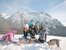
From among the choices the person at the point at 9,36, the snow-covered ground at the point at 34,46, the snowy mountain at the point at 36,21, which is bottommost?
the snow-covered ground at the point at 34,46

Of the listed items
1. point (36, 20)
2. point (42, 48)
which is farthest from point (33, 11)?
point (42, 48)

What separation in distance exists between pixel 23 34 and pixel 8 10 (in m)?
0.36

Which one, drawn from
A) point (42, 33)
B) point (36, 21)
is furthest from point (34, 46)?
point (36, 21)

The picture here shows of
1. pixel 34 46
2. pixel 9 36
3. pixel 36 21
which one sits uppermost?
pixel 36 21

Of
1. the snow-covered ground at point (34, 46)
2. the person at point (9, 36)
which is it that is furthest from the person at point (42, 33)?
the person at point (9, 36)

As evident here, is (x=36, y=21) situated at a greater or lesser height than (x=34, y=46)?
greater

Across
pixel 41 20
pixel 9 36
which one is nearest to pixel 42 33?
pixel 41 20

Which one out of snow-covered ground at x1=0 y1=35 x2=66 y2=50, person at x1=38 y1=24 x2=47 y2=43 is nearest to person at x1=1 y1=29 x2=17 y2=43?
snow-covered ground at x1=0 y1=35 x2=66 y2=50

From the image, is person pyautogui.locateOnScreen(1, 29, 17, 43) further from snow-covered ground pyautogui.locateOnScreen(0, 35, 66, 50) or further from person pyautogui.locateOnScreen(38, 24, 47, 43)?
person pyautogui.locateOnScreen(38, 24, 47, 43)

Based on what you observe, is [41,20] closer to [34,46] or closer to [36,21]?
[36,21]

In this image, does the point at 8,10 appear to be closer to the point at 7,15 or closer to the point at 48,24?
the point at 7,15

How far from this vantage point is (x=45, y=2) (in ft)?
7.27

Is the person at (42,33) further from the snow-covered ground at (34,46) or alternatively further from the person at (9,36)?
the person at (9,36)

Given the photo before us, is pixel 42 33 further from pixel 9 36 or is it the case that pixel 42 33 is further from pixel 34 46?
pixel 9 36
